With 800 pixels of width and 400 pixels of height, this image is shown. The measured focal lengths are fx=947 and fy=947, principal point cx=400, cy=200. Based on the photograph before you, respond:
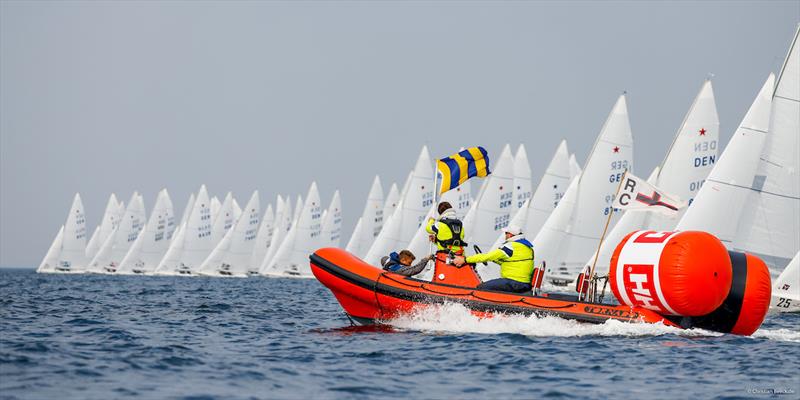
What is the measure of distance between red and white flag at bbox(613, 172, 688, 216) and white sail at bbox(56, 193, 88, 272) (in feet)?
257

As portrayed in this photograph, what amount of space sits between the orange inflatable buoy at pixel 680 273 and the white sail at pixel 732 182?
1192 centimetres

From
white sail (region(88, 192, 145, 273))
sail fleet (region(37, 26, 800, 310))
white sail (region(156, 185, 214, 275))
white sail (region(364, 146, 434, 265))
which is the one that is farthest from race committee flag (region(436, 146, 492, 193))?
white sail (region(88, 192, 145, 273))

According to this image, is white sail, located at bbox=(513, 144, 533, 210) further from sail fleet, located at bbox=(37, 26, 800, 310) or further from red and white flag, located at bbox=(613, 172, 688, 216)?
red and white flag, located at bbox=(613, 172, 688, 216)

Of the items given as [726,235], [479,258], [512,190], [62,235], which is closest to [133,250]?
[62,235]

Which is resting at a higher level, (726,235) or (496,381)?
(726,235)

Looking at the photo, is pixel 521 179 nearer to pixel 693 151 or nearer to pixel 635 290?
pixel 693 151

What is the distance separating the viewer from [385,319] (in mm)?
16953

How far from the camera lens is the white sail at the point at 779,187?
88.6ft

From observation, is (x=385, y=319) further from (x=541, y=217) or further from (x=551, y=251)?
(x=541, y=217)

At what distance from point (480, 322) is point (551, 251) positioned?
2331cm

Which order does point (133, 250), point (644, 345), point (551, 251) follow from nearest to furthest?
1. point (644, 345)
2. point (551, 251)
3. point (133, 250)

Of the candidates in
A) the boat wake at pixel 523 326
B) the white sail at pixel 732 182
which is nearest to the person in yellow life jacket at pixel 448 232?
the boat wake at pixel 523 326

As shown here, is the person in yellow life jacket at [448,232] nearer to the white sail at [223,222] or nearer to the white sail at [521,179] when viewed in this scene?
the white sail at [521,179]

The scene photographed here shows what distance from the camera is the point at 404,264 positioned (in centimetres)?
1788
